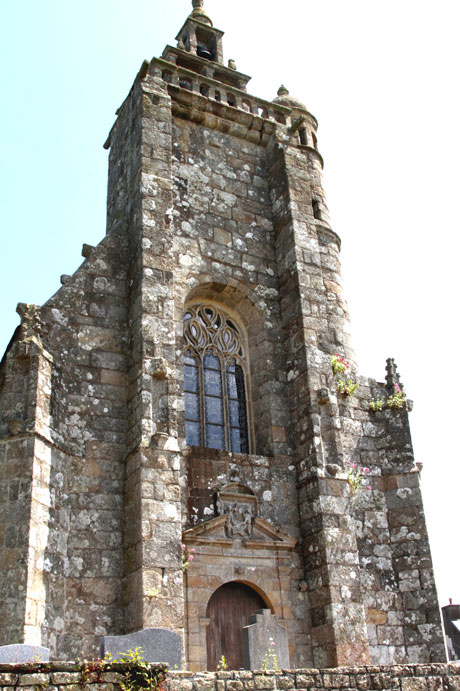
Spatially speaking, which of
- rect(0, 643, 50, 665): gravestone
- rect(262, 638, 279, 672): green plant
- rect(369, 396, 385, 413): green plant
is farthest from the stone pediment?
rect(0, 643, 50, 665): gravestone

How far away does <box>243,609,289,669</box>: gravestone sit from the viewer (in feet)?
23.2

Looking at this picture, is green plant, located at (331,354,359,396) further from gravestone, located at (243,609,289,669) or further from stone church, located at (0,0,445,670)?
gravestone, located at (243,609,289,669)

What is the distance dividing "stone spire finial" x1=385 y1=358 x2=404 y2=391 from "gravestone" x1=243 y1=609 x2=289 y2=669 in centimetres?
577

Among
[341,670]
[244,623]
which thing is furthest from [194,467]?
[341,670]

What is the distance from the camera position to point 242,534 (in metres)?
9.85

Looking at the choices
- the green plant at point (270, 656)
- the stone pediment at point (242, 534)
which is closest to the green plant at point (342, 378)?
the stone pediment at point (242, 534)

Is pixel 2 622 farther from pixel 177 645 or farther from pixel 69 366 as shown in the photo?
pixel 69 366

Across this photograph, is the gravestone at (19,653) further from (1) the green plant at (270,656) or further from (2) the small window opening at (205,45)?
(2) the small window opening at (205,45)

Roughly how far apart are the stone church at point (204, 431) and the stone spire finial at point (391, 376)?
0.41 feet

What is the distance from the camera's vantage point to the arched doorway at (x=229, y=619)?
920cm

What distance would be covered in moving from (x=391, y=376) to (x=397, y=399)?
452 mm

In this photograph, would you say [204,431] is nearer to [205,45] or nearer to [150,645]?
[150,645]

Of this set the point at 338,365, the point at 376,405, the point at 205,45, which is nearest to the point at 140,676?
the point at 338,365

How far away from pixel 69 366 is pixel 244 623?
4.03m
